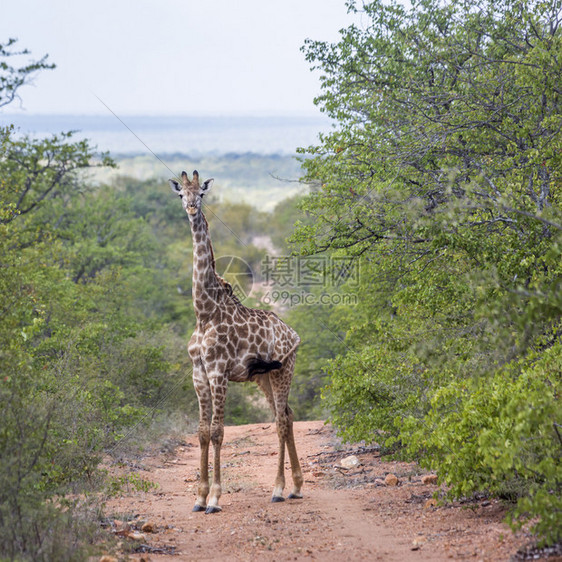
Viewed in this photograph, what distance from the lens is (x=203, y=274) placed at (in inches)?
392

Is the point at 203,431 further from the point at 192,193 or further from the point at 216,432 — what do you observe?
the point at 192,193

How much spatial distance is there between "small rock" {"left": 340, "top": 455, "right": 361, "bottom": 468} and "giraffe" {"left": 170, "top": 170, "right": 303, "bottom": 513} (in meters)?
2.85

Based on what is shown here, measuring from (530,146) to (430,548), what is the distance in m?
7.01

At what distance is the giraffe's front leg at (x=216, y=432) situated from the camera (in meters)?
9.14

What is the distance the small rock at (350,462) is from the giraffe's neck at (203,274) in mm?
4705

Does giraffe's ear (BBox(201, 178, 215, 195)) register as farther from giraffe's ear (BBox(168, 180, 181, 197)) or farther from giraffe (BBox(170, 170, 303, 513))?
giraffe's ear (BBox(168, 180, 181, 197))

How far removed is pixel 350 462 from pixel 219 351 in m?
4.62

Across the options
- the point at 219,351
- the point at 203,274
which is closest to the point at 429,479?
the point at 219,351

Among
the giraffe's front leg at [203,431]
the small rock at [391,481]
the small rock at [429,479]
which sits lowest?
the small rock at [391,481]

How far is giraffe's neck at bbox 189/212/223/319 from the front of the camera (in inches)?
387

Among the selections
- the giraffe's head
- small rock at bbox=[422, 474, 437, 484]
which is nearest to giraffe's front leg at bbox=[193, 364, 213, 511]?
the giraffe's head

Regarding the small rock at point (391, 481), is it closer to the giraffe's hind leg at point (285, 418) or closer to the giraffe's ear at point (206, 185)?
the giraffe's hind leg at point (285, 418)

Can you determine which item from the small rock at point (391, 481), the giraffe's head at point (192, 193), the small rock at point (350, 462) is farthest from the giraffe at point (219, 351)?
the small rock at point (350, 462)

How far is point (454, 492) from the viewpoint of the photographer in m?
7.30
